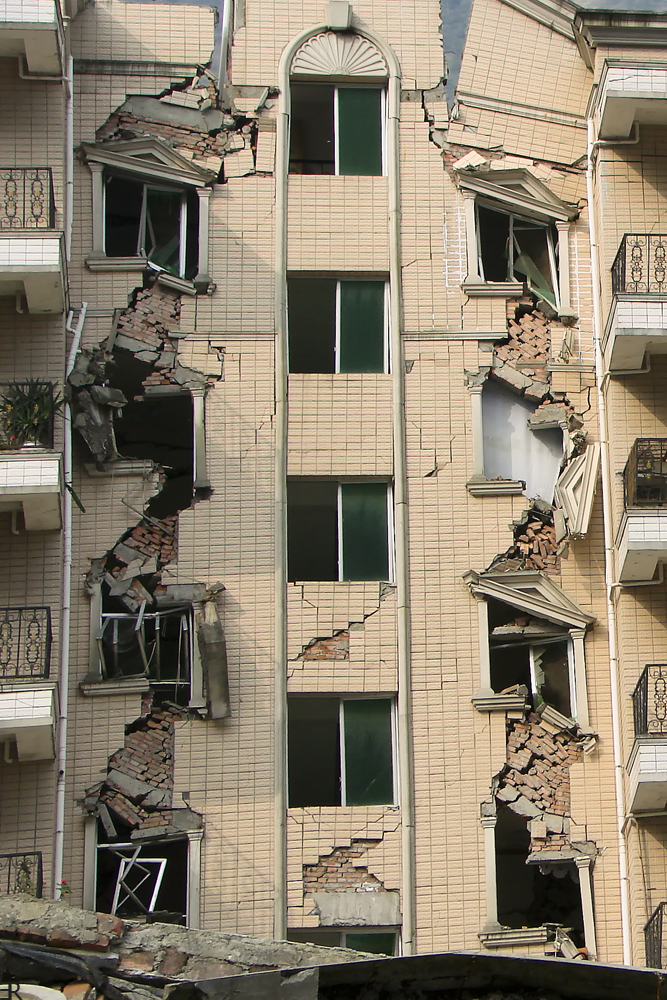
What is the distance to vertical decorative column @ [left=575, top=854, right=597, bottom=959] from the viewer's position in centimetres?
2006

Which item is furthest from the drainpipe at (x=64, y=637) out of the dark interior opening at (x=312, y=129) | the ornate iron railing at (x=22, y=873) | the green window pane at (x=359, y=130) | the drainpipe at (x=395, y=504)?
the green window pane at (x=359, y=130)

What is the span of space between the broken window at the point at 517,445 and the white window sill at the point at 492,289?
1.17m

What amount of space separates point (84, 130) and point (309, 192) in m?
3.03

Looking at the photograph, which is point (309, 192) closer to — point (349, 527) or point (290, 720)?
point (349, 527)

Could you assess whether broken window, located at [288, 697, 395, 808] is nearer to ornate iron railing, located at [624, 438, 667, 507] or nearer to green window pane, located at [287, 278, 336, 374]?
ornate iron railing, located at [624, 438, 667, 507]

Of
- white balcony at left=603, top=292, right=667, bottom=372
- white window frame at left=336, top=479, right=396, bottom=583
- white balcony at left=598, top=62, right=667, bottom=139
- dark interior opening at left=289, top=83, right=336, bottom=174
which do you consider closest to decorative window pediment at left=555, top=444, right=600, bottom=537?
white balcony at left=603, top=292, right=667, bottom=372

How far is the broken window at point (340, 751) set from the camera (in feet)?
68.6

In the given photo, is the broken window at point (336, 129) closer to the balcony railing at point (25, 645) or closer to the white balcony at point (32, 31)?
the white balcony at point (32, 31)

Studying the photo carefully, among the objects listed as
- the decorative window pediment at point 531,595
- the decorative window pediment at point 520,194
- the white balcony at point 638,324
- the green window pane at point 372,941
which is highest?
the decorative window pediment at point 520,194

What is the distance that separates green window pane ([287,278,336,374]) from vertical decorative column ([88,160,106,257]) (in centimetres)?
246

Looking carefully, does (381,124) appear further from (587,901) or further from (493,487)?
(587,901)

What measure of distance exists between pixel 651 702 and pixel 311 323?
268 inches

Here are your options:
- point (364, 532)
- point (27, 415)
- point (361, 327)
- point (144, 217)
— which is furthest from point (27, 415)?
point (361, 327)

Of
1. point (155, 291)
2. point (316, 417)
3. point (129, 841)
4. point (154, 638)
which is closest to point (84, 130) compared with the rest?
point (155, 291)
